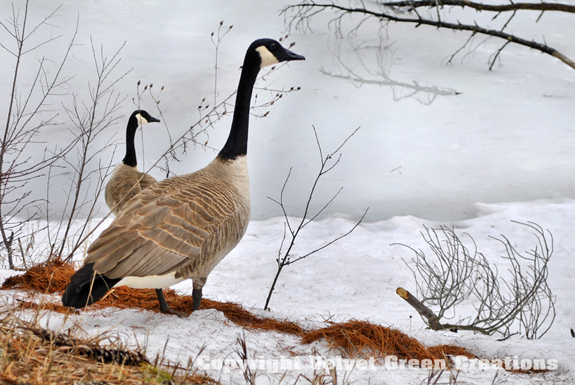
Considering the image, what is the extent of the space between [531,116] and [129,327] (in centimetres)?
1001

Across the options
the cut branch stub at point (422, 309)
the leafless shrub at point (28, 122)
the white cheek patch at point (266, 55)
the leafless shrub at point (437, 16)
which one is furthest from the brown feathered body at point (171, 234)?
the leafless shrub at point (28, 122)

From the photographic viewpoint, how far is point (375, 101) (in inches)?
434

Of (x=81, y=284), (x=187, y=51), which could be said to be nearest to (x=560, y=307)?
(x=81, y=284)

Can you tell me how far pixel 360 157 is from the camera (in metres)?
9.32

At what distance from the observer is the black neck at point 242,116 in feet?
12.7

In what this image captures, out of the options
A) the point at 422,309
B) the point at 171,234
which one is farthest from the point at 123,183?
the point at 422,309

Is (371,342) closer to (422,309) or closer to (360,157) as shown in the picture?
(422,309)

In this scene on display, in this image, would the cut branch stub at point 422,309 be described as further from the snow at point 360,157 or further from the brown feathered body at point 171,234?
the brown feathered body at point 171,234

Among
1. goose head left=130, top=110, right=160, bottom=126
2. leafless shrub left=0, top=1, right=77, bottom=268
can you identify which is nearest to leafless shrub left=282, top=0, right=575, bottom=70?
goose head left=130, top=110, right=160, bottom=126

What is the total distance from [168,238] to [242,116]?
57.3 inches

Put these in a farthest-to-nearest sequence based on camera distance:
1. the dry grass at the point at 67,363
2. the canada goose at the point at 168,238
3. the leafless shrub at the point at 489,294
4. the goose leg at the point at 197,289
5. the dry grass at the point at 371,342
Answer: the leafless shrub at the point at 489,294 → the goose leg at the point at 197,289 → the dry grass at the point at 371,342 → the canada goose at the point at 168,238 → the dry grass at the point at 67,363

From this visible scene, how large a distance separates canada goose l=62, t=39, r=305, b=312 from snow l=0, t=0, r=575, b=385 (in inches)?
11.8

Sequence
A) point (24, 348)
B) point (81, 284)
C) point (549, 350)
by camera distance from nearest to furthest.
A: point (24, 348), point (81, 284), point (549, 350)

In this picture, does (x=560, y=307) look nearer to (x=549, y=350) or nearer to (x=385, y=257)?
(x=385, y=257)
